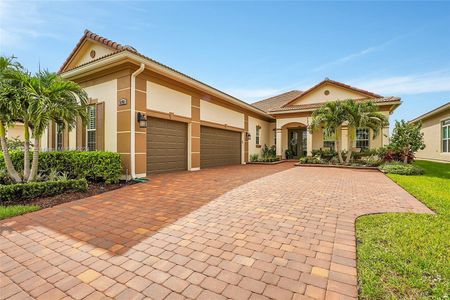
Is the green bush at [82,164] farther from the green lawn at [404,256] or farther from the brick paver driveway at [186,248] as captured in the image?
the green lawn at [404,256]

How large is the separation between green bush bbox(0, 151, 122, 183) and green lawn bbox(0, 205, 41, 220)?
7.99 ft

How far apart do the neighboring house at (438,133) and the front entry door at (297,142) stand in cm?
746

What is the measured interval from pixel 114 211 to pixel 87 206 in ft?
2.58

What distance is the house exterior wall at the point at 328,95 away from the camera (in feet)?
51.6

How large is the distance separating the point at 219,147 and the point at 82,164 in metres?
7.14

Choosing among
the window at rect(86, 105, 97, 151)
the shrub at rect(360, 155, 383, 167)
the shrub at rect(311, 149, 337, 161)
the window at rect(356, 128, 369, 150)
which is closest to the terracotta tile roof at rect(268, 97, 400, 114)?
the window at rect(356, 128, 369, 150)

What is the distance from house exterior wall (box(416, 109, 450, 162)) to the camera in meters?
16.8

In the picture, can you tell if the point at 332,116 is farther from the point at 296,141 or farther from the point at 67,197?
the point at 67,197

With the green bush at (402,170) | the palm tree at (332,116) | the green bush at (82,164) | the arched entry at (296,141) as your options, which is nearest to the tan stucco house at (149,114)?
the green bush at (82,164)

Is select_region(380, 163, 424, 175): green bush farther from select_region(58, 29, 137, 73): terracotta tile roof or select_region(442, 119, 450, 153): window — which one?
select_region(58, 29, 137, 73): terracotta tile roof

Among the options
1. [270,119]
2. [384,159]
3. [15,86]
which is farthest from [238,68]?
[15,86]

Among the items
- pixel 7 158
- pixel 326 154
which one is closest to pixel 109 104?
pixel 7 158

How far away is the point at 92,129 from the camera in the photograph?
845cm

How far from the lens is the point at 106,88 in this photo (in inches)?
319
